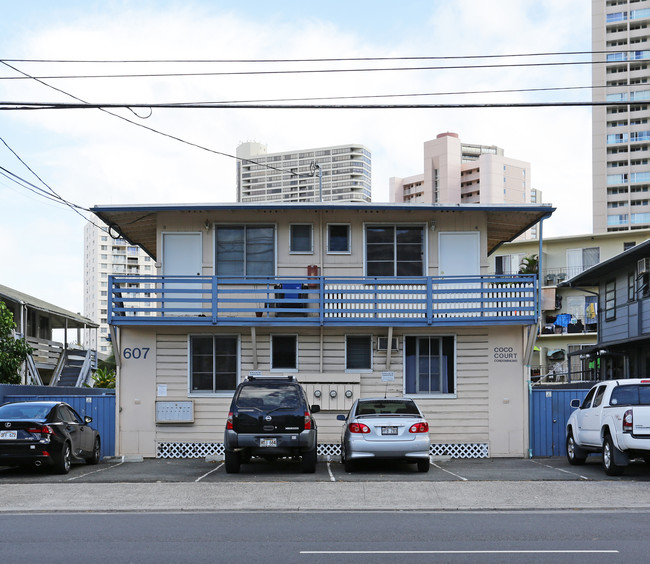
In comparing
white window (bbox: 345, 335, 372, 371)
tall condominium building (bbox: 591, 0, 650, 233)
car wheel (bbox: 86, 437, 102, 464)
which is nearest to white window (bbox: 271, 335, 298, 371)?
white window (bbox: 345, 335, 372, 371)

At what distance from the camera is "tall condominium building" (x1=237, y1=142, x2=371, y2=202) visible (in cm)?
16700

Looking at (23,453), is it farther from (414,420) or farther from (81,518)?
(414,420)

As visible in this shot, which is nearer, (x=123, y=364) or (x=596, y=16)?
(x=123, y=364)

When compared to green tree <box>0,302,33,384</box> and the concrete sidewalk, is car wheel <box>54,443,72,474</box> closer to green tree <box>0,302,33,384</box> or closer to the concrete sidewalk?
the concrete sidewalk

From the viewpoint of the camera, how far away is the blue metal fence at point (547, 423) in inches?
874

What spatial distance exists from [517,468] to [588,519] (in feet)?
23.7

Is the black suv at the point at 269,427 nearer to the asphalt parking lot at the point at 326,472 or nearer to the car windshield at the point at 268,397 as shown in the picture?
the car windshield at the point at 268,397

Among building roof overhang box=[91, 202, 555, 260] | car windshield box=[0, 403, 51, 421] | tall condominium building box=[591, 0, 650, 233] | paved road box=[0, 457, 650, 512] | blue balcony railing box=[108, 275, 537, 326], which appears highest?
tall condominium building box=[591, 0, 650, 233]

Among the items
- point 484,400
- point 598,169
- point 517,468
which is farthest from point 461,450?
point 598,169

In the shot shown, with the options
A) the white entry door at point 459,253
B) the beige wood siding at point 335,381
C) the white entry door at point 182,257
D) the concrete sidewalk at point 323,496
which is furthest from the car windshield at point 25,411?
the white entry door at point 459,253

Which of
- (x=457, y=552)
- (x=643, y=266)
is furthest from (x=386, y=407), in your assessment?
(x=643, y=266)

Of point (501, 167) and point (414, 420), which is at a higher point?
point (501, 167)

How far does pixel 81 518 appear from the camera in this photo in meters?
12.2

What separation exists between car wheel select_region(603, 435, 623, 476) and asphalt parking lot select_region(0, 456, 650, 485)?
20cm
